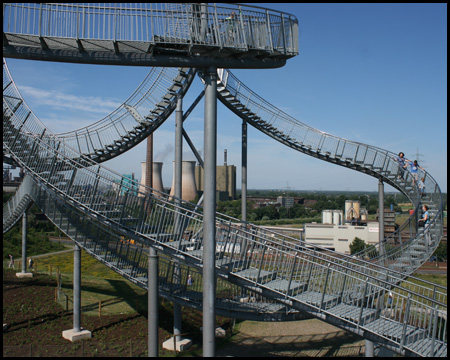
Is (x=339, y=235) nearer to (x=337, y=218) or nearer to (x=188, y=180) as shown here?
(x=337, y=218)

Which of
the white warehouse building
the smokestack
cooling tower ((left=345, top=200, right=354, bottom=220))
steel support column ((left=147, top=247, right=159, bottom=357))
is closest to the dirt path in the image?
steel support column ((left=147, top=247, right=159, bottom=357))

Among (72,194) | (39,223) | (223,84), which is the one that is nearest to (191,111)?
(223,84)

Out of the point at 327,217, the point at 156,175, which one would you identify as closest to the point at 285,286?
the point at 327,217

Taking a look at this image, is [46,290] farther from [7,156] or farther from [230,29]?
[230,29]

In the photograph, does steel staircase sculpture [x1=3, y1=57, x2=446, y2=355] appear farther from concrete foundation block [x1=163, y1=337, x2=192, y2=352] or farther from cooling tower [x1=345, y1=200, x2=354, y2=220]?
cooling tower [x1=345, y1=200, x2=354, y2=220]

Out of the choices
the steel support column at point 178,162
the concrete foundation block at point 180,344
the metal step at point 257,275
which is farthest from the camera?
the concrete foundation block at point 180,344

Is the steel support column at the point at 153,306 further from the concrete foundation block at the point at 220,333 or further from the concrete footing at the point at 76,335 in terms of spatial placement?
the concrete foundation block at the point at 220,333

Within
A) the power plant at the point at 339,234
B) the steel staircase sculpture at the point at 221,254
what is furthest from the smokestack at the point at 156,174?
the steel staircase sculpture at the point at 221,254
